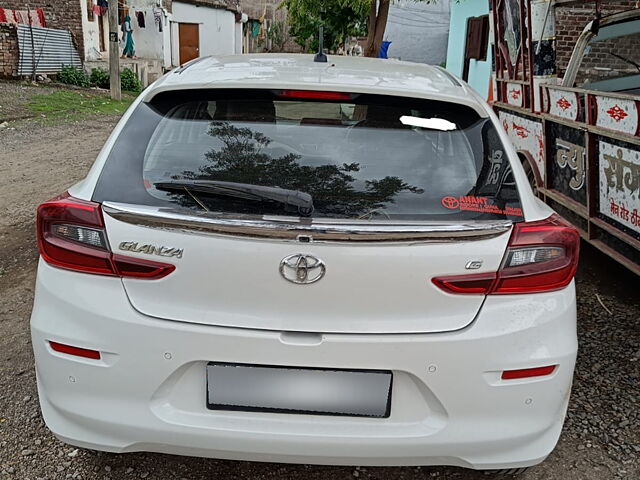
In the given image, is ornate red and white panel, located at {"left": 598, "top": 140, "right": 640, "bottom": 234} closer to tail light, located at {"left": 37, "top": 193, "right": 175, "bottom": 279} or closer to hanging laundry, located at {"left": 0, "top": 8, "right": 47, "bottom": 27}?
tail light, located at {"left": 37, "top": 193, "right": 175, "bottom": 279}

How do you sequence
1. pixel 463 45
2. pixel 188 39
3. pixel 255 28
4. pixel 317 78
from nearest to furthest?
pixel 317 78 → pixel 463 45 → pixel 188 39 → pixel 255 28

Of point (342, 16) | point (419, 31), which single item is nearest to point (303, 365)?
point (342, 16)

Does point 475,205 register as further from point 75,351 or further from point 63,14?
point 63,14

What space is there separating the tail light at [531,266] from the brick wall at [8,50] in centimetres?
1882

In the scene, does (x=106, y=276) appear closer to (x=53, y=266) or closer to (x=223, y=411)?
(x=53, y=266)

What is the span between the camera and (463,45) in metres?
17.5

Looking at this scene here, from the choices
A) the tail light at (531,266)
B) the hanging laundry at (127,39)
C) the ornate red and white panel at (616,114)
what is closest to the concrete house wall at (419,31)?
the hanging laundry at (127,39)

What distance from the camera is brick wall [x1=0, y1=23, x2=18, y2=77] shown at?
17547 millimetres

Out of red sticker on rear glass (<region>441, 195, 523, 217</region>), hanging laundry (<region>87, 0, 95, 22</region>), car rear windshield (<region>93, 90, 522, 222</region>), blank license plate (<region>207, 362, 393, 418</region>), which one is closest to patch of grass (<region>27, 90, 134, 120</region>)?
hanging laundry (<region>87, 0, 95, 22</region>)

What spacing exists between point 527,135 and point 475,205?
4.07m

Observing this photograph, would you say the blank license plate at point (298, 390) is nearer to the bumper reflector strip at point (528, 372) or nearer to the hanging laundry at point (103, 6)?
the bumper reflector strip at point (528, 372)

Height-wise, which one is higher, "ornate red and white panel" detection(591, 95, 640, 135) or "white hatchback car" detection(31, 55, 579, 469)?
"ornate red and white panel" detection(591, 95, 640, 135)

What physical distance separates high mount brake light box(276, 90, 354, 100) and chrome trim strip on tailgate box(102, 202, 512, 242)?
1.75 ft

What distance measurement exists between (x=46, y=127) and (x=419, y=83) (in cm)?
1080
